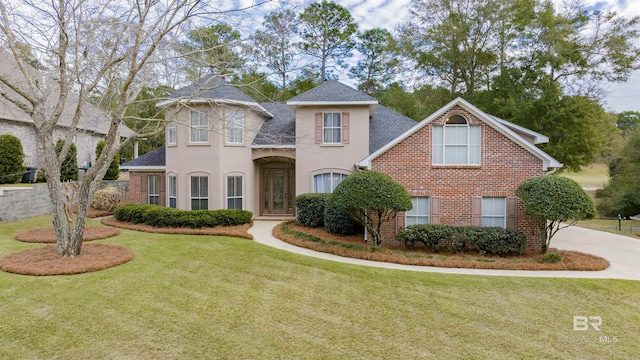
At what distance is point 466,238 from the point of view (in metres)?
10.5

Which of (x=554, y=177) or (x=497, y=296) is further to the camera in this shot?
(x=554, y=177)

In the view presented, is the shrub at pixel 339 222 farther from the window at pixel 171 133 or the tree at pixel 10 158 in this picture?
the tree at pixel 10 158

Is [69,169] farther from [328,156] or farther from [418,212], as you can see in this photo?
[418,212]

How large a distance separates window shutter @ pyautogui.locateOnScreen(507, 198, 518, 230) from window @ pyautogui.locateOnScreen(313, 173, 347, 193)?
688 cm

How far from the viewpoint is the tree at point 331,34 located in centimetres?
3098

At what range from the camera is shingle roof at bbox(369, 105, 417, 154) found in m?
15.9

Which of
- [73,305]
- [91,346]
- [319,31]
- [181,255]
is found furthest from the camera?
[319,31]

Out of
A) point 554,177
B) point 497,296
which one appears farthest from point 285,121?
point 497,296

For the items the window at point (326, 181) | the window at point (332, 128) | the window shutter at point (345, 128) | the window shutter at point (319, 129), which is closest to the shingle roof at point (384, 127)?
the window shutter at point (345, 128)

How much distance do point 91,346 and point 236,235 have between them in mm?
7359

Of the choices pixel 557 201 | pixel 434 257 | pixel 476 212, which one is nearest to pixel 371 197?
pixel 434 257

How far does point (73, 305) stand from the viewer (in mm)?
6312

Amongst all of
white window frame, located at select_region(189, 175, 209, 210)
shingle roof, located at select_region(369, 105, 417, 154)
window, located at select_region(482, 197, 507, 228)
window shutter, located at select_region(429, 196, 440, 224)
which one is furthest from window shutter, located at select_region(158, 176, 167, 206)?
window, located at select_region(482, 197, 507, 228)

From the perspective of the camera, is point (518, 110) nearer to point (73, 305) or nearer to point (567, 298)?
point (567, 298)
